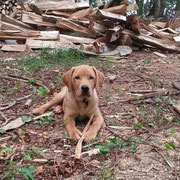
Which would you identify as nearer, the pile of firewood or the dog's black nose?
the dog's black nose

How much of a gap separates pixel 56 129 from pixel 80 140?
24.9 inches

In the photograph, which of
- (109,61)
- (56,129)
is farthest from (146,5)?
(56,129)

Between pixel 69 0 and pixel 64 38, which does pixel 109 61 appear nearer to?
pixel 64 38

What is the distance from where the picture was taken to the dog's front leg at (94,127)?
3676mm

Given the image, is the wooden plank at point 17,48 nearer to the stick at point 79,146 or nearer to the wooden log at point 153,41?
the wooden log at point 153,41

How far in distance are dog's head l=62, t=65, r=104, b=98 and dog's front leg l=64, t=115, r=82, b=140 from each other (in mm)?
402

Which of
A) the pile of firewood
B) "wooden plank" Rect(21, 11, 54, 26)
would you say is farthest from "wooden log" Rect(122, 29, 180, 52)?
the pile of firewood

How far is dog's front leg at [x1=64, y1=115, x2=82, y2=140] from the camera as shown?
12.1 feet

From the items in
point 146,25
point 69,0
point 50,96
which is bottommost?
point 50,96

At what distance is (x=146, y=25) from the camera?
10047 mm

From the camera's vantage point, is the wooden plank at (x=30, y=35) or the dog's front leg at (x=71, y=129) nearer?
the dog's front leg at (x=71, y=129)

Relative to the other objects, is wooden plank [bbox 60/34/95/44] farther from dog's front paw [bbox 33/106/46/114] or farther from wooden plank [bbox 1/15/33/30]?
dog's front paw [bbox 33/106/46/114]

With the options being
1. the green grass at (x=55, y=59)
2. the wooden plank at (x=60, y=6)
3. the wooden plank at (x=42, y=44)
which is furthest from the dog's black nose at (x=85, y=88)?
the wooden plank at (x=60, y=6)

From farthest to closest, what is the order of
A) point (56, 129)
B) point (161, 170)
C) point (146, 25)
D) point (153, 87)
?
point (146, 25), point (153, 87), point (56, 129), point (161, 170)
